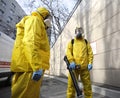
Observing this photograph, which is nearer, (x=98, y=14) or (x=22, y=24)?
(x=22, y=24)

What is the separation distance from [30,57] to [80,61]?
3177mm

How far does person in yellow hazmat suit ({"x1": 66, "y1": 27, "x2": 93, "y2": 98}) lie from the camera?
698 cm

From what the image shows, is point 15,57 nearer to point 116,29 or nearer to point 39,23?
point 39,23

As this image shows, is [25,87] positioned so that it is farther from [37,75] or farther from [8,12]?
[8,12]

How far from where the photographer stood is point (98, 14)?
38.8 ft

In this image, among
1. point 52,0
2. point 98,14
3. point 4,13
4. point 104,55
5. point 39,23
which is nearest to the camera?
point 39,23

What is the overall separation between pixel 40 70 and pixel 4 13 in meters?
71.3

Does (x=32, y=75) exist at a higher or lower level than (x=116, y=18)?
lower

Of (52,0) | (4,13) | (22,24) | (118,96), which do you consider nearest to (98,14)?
(118,96)

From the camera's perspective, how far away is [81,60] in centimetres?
710

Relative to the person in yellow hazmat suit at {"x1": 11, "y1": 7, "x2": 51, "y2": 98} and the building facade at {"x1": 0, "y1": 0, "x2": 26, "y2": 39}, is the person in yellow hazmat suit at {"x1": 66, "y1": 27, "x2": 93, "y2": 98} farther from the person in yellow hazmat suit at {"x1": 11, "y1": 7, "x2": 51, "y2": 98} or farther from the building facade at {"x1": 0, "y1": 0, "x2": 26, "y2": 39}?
the building facade at {"x1": 0, "y1": 0, "x2": 26, "y2": 39}

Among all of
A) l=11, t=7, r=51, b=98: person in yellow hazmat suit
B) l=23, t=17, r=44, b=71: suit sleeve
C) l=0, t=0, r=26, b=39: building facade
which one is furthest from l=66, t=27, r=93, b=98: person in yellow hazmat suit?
l=0, t=0, r=26, b=39: building facade

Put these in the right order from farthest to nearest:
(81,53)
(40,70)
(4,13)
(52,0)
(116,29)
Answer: (4,13), (52,0), (116,29), (81,53), (40,70)

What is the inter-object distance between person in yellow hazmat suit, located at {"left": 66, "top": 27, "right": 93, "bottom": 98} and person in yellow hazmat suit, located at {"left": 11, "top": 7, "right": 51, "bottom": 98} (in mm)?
2658
